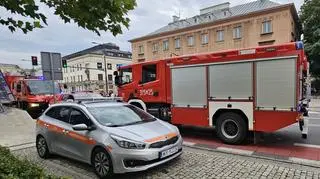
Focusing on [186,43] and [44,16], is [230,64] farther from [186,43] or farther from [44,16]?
[186,43]

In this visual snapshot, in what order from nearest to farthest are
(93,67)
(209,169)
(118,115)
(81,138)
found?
(209,169) < (81,138) < (118,115) < (93,67)

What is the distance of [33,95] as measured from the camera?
16328mm

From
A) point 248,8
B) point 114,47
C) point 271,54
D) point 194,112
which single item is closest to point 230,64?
point 271,54

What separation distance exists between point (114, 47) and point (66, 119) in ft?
281

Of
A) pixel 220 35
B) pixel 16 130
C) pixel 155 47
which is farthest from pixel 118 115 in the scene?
pixel 155 47

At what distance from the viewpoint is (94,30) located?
350cm

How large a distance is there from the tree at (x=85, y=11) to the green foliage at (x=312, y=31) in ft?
106

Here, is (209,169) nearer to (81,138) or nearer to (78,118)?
(81,138)

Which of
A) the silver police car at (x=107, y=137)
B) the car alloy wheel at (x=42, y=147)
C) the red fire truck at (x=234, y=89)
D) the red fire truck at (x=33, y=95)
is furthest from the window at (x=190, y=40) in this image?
the car alloy wheel at (x=42, y=147)

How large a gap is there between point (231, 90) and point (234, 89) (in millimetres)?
93

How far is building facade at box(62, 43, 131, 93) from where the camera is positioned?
75250mm

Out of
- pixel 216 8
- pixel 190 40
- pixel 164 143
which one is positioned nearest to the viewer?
pixel 164 143

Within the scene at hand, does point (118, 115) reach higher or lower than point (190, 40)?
lower

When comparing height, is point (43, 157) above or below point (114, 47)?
below
